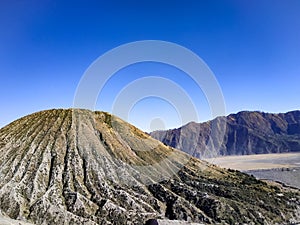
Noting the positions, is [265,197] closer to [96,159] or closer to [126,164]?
[126,164]

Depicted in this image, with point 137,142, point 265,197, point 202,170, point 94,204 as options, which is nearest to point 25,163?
point 94,204

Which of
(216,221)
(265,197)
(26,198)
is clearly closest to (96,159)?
(26,198)

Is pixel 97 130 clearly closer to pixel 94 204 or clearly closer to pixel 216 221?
pixel 94 204

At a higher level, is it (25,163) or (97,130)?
(97,130)

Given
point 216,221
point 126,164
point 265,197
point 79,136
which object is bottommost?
point 216,221

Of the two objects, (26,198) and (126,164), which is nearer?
(26,198)

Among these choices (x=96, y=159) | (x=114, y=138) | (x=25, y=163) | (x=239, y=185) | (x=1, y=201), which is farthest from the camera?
(x=114, y=138)

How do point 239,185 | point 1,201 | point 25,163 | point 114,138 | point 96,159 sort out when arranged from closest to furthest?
point 1,201
point 25,163
point 96,159
point 239,185
point 114,138
